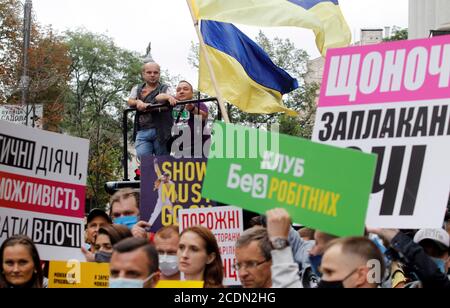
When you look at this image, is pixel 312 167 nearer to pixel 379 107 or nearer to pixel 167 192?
pixel 379 107

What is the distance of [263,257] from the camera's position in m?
6.80

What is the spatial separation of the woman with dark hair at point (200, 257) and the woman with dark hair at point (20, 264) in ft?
2.92

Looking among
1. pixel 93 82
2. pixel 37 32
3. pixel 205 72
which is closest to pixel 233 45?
pixel 205 72

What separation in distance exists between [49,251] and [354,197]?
9.86ft

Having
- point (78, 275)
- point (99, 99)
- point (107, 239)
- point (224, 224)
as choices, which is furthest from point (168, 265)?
point (99, 99)

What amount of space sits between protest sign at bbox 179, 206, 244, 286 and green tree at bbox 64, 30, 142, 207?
1653 inches

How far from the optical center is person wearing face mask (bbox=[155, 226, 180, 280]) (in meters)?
7.45

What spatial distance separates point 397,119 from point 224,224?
2.29 m

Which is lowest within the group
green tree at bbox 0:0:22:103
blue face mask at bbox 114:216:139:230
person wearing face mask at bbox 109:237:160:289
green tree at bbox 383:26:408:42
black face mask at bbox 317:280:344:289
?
black face mask at bbox 317:280:344:289

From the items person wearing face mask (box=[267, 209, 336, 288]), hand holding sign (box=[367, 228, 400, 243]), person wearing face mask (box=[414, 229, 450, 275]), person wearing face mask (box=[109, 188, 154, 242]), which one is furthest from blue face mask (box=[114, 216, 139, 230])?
person wearing face mask (box=[267, 209, 336, 288])

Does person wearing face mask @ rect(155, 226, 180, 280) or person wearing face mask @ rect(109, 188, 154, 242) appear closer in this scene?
person wearing face mask @ rect(155, 226, 180, 280)

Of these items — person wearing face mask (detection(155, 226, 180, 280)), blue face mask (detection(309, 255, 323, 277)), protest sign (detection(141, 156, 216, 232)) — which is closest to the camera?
blue face mask (detection(309, 255, 323, 277))

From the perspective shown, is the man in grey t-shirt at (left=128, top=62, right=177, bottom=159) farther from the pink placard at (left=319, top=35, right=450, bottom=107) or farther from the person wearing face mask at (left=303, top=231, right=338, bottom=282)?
the pink placard at (left=319, top=35, right=450, bottom=107)
